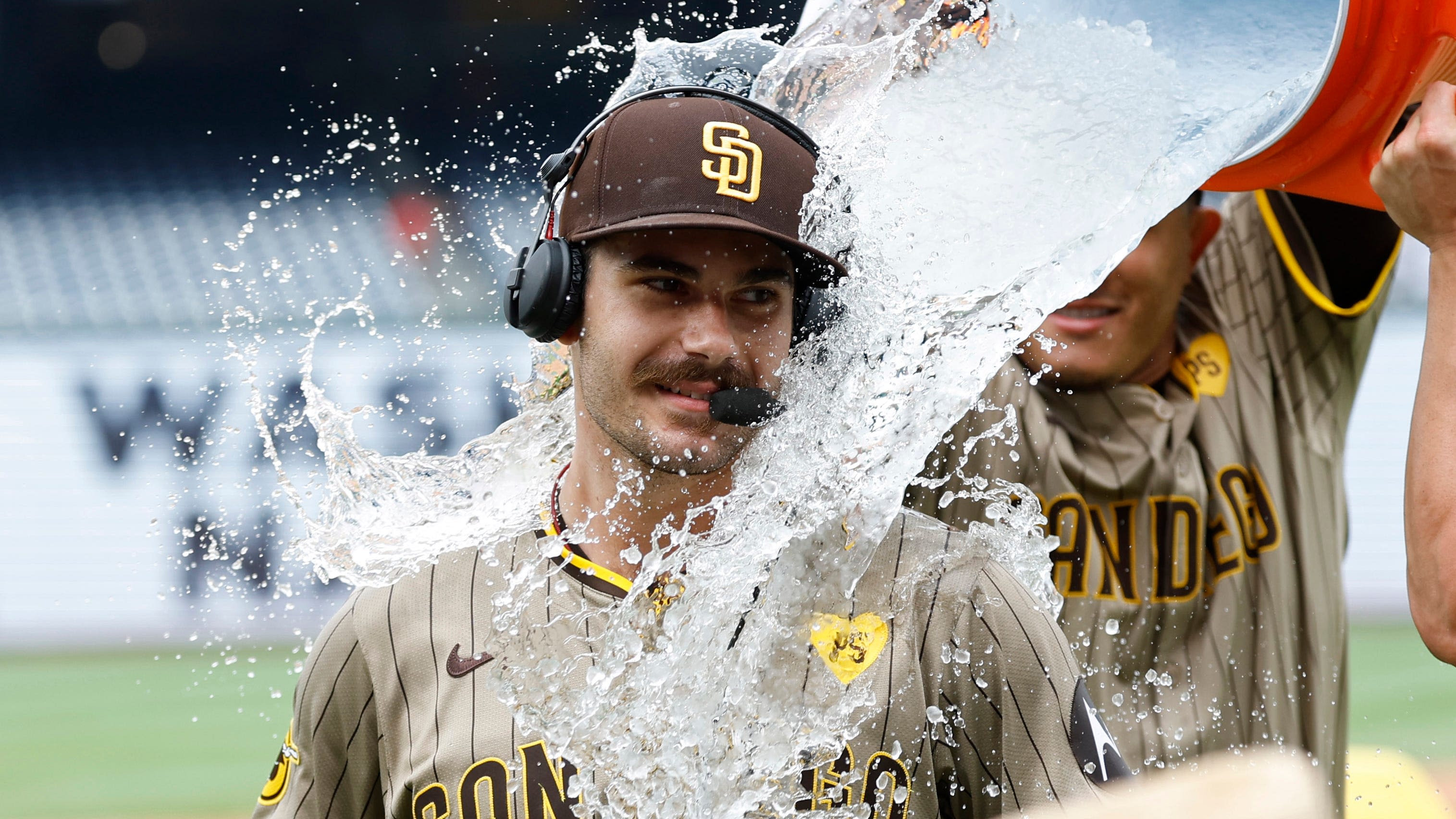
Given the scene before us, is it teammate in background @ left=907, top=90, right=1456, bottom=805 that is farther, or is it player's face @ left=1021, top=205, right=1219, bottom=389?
player's face @ left=1021, top=205, right=1219, bottom=389

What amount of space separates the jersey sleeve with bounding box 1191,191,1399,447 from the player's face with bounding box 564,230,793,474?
1.53 m

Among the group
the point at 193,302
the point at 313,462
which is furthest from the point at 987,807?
the point at 193,302

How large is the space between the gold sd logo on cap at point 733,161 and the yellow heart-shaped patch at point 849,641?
528mm

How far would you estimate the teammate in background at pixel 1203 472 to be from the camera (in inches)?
101

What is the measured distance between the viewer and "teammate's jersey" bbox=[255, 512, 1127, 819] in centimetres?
153

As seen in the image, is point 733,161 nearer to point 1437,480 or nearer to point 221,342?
point 1437,480

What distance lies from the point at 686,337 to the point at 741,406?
0.40 feet

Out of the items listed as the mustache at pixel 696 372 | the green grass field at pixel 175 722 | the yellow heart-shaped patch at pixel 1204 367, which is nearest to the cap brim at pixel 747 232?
the mustache at pixel 696 372

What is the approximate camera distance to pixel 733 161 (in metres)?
1.67

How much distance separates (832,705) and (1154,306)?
1524 mm

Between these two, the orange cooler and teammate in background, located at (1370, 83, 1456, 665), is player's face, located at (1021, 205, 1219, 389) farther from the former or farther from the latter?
teammate in background, located at (1370, 83, 1456, 665)

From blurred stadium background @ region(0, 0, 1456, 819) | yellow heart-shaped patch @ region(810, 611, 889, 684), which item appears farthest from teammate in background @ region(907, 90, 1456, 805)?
blurred stadium background @ region(0, 0, 1456, 819)

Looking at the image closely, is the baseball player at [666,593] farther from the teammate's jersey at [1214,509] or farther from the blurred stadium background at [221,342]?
the blurred stadium background at [221,342]

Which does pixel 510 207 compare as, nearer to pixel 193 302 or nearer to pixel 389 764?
pixel 193 302
